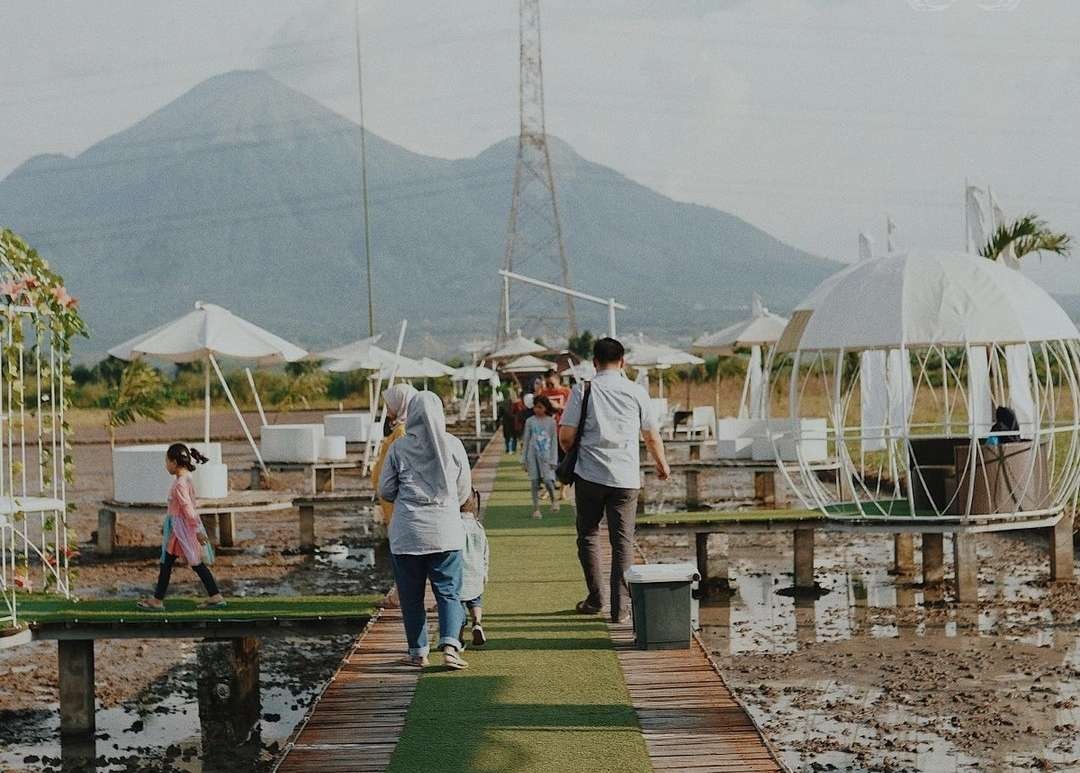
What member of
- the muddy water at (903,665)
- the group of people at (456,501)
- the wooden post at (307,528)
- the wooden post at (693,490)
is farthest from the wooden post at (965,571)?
the wooden post at (693,490)

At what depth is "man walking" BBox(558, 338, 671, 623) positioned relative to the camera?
9555mm

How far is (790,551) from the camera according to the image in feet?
66.8

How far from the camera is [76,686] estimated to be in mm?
11086

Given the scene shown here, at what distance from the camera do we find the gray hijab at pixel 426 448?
8.29 m

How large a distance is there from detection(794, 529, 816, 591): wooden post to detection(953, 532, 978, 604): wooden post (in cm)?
163

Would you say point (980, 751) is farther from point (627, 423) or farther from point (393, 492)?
point (393, 492)

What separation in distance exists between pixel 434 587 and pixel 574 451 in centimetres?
147

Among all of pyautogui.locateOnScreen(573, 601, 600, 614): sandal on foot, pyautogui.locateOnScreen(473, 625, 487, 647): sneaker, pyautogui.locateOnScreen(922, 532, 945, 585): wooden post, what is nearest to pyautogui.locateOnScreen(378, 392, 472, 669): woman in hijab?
pyautogui.locateOnScreen(473, 625, 487, 647): sneaker

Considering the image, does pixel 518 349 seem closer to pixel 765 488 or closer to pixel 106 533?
pixel 765 488

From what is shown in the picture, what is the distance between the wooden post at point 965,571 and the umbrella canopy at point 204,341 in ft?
31.8

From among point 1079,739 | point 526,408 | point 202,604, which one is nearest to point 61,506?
point 202,604

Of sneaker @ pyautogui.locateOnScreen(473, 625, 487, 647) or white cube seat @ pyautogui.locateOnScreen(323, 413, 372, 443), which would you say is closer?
sneaker @ pyautogui.locateOnScreen(473, 625, 487, 647)

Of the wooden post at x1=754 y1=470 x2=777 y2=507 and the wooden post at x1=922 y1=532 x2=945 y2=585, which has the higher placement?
the wooden post at x1=754 y1=470 x2=777 y2=507

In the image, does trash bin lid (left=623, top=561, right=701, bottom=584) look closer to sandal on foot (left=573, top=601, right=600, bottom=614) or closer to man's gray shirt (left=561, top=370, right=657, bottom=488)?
man's gray shirt (left=561, top=370, right=657, bottom=488)
